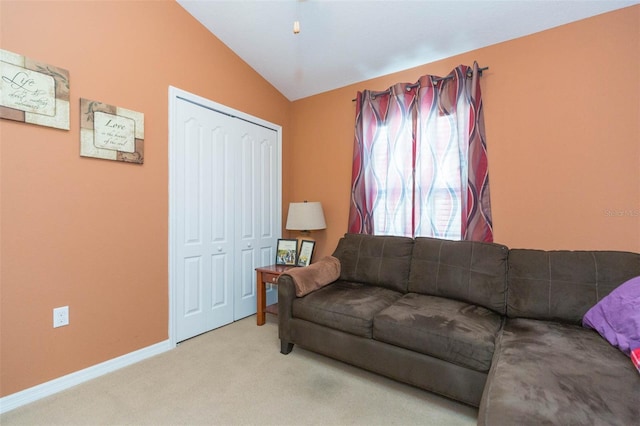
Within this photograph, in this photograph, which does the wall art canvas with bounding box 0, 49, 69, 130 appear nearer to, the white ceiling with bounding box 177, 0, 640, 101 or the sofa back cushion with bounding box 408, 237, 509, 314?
the white ceiling with bounding box 177, 0, 640, 101

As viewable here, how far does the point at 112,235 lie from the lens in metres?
2.08

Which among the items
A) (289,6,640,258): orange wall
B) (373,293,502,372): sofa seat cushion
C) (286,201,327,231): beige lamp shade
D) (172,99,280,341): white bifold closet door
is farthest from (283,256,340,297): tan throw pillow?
(289,6,640,258): orange wall

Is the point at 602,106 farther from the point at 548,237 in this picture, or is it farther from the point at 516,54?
the point at 548,237

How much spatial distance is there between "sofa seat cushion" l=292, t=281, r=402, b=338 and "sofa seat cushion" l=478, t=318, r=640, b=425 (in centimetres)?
76

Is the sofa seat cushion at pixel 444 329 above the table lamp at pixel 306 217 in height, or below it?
below

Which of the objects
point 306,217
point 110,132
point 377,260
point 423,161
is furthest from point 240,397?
point 423,161

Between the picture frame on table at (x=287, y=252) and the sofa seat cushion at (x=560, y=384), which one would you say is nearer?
the sofa seat cushion at (x=560, y=384)

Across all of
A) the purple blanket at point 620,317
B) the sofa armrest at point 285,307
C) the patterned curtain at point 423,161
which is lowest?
the sofa armrest at point 285,307

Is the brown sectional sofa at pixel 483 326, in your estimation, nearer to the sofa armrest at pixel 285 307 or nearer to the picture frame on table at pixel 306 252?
the sofa armrest at pixel 285 307

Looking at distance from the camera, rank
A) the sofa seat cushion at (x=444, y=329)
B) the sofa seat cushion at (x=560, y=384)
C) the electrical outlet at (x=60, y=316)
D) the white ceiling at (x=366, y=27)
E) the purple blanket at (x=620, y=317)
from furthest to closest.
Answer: the white ceiling at (x=366, y=27) < the electrical outlet at (x=60, y=316) < the sofa seat cushion at (x=444, y=329) < the purple blanket at (x=620, y=317) < the sofa seat cushion at (x=560, y=384)

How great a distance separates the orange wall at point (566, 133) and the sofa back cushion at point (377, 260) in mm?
814

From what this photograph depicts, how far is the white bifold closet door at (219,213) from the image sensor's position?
2.53 m

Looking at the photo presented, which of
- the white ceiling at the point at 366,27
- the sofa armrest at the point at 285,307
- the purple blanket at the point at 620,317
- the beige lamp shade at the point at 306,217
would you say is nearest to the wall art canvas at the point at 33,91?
the white ceiling at the point at 366,27

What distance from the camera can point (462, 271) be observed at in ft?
7.07
